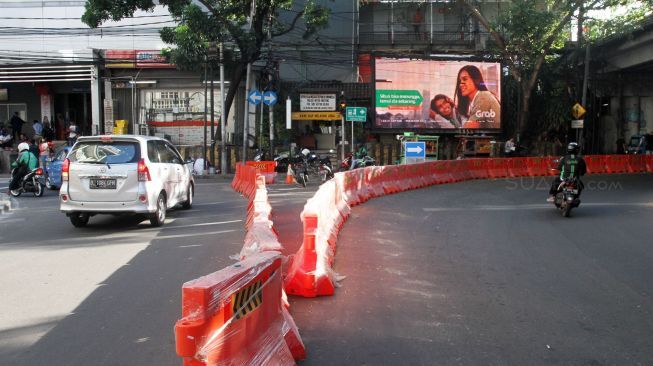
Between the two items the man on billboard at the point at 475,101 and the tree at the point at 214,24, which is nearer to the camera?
the tree at the point at 214,24

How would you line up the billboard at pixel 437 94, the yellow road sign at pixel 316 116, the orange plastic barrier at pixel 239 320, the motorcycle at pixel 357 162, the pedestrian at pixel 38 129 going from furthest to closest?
1. the yellow road sign at pixel 316 116
2. the billboard at pixel 437 94
3. the pedestrian at pixel 38 129
4. the motorcycle at pixel 357 162
5. the orange plastic barrier at pixel 239 320

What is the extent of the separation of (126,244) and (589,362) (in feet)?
23.9

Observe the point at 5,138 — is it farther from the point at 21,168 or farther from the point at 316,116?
the point at 316,116

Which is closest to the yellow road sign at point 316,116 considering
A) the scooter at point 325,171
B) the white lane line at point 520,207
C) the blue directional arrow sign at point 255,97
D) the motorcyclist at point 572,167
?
the blue directional arrow sign at point 255,97

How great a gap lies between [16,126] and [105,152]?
2440cm

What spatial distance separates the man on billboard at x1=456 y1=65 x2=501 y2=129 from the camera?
114ft

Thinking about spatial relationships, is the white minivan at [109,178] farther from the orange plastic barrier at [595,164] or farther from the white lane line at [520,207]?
the orange plastic barrier at [595,164]

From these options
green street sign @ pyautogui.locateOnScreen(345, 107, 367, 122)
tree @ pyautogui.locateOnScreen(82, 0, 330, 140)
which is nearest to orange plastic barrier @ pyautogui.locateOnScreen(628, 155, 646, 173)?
green street sign @ pyautogui.locateOnScreen(345, 107, 367, 122)

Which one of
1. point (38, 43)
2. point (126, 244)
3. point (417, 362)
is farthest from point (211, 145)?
point (417, 362)

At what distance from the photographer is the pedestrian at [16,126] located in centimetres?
3259

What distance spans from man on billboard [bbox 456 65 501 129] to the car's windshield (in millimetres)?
25693

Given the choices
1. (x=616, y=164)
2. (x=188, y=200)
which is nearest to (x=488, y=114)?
(x=616, y=164)

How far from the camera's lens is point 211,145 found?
3061 centimetres

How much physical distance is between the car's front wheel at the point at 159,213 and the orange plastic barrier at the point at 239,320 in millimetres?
7252
